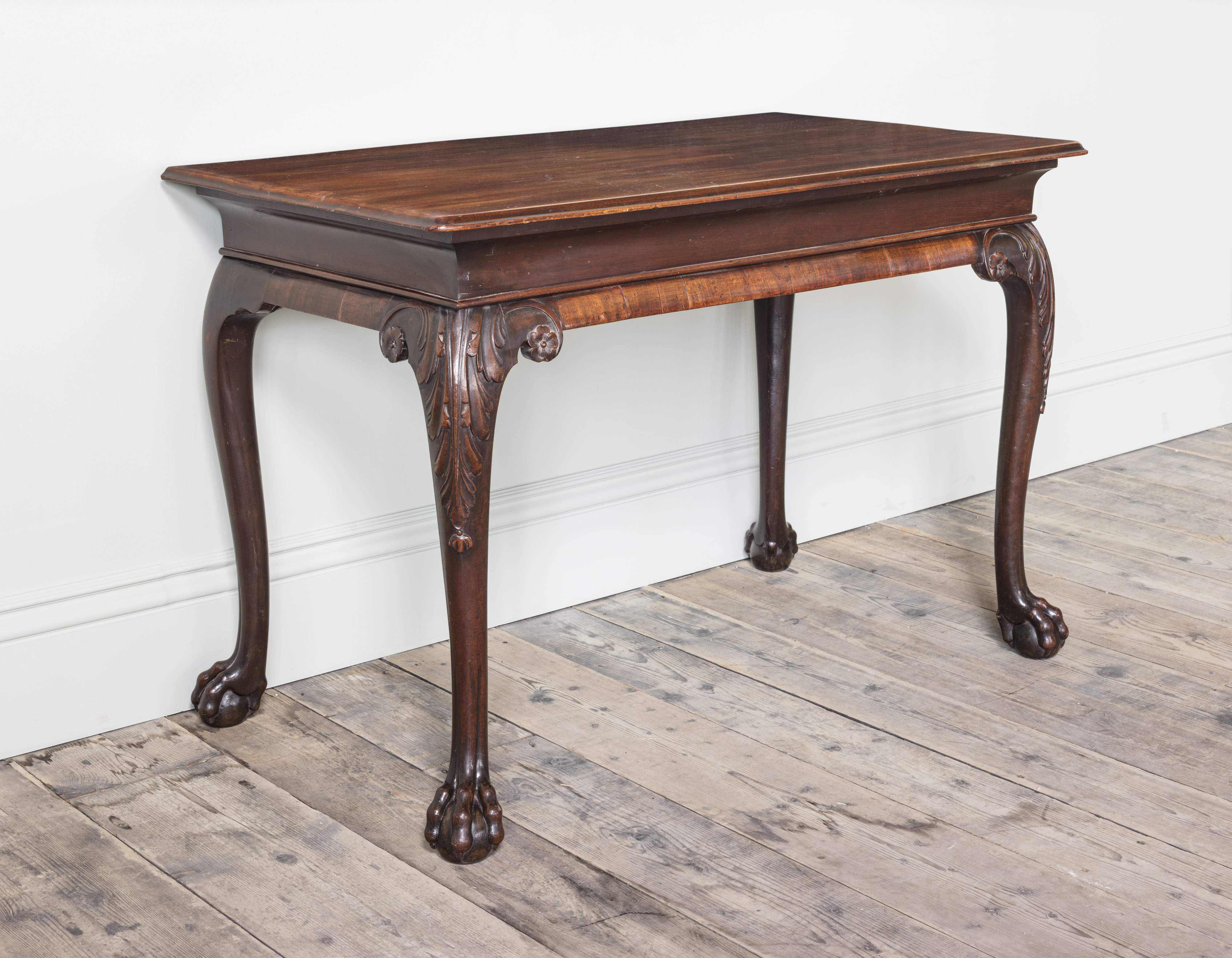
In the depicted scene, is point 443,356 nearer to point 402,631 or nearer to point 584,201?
point 584,201

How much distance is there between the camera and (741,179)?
166 centimetres

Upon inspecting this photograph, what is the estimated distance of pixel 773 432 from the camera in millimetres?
2492

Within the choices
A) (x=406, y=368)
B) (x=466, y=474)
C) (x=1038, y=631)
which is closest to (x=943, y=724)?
(x=1038, y=631)

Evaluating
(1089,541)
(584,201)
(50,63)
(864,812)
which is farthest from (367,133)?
(1089,541)

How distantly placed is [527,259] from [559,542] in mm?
949

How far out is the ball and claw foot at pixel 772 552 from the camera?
2557 millimetres

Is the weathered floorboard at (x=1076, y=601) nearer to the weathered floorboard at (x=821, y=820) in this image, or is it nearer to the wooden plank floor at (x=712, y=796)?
the wooden plank floor at (x=712, y=796)

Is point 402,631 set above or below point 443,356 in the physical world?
below

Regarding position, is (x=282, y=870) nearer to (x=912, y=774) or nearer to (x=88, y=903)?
(x=88, y=903)

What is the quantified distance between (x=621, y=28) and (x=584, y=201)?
0.89 m

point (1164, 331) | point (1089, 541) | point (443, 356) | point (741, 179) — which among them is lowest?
point (1089, 541)

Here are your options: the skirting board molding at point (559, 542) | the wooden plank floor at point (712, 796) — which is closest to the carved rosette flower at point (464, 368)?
the wooden plank floor at point (712, 796)

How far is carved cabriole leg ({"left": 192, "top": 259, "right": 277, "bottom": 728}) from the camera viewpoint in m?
1.81

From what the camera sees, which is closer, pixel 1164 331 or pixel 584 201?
pixel 584 201
